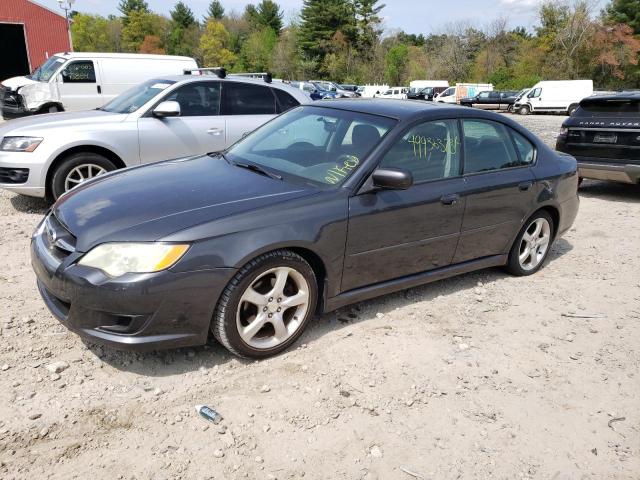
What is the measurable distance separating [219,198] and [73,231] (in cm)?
85

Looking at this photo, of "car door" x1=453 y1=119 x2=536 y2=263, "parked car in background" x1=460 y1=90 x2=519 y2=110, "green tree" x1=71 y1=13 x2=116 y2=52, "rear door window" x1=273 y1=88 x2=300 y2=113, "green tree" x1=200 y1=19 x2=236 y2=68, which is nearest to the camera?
"car door" x1=453 y1=119 x2=536 y2=263

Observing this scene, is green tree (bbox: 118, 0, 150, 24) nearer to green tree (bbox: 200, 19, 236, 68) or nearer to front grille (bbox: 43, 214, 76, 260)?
green tree (bbox: 200, 19, 236, 68)

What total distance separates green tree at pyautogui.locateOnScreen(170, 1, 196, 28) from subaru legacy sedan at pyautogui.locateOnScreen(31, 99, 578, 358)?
90.6 m

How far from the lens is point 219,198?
328 cm

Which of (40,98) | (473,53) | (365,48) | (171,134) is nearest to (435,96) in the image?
(473,53)

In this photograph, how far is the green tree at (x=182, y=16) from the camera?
282 ft

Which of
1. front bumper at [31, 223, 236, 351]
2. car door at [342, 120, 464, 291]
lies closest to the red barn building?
car door at [342, 120, 464, 291]

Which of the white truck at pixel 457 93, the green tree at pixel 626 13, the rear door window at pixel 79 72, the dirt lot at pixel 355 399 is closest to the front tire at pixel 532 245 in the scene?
the dirt lot at pixel 355 399

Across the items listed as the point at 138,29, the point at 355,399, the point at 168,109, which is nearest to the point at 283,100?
the point at 168,109

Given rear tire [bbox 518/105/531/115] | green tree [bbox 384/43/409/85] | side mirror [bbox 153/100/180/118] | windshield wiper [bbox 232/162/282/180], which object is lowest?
rear tire [bbox 518/105/531/115]

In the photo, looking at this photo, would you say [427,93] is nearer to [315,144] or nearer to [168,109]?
[168,109]

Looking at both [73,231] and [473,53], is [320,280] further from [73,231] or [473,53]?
[473,53]

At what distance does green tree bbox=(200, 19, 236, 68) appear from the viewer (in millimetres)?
74188

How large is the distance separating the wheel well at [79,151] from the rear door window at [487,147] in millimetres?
4106
